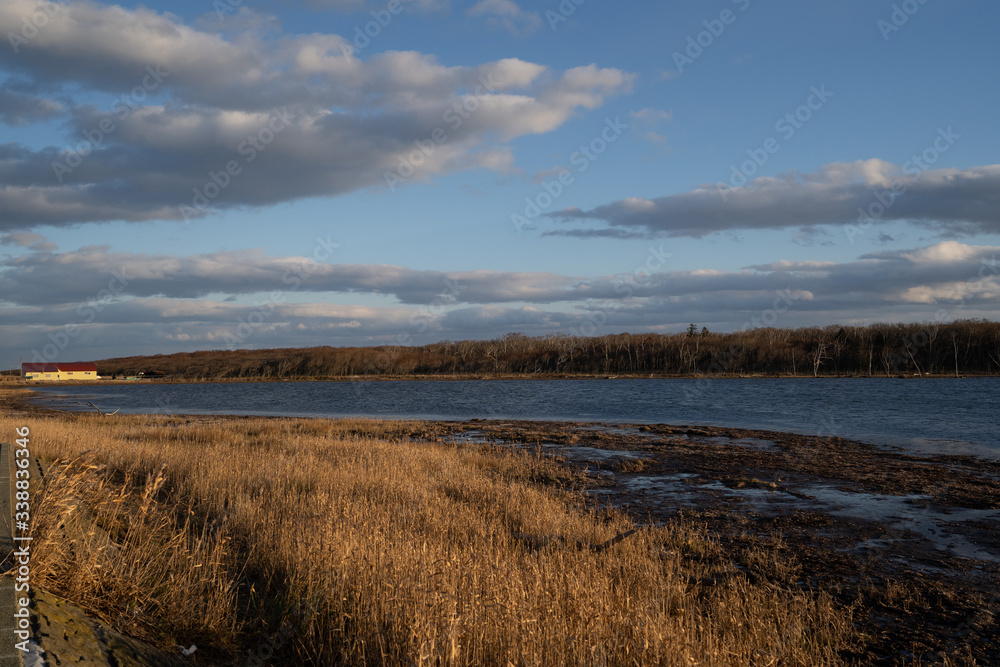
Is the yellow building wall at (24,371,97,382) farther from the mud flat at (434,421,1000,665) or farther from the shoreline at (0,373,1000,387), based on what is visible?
the mud flat at (434,421,1000,665)

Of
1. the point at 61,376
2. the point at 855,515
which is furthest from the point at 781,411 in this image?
the point at 61,376

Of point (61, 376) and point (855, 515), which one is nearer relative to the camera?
point (855, 515)

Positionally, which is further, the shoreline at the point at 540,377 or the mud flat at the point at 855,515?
the shoreline at the point at 540,377

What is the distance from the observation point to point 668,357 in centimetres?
11044

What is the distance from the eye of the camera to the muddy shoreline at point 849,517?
706 centimetres

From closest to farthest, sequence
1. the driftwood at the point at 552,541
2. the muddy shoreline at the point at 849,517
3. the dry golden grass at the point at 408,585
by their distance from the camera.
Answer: the dry golden grass at the point at 408,585, the muddy shoreline at the point at 849,517, the driftwood at the point at 552,541

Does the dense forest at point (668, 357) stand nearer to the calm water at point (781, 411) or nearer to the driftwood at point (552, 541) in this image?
the calm water at point (781, 411)

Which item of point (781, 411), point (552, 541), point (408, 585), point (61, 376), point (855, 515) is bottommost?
point (61, 376)

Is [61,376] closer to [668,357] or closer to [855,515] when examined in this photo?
[668,357]

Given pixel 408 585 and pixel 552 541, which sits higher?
pixel 408 585

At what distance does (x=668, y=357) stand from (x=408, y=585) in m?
110

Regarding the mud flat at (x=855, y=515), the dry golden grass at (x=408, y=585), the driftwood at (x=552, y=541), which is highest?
the dry golden grass at (x=408, y=585)

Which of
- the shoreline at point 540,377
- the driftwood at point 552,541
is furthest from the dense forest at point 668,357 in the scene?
the driftwood at point 552,541

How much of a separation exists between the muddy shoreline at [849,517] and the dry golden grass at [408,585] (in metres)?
0.81
